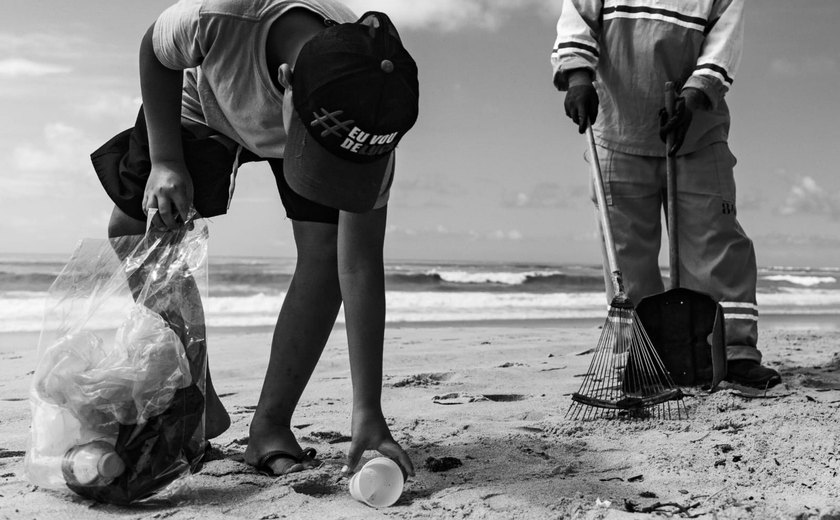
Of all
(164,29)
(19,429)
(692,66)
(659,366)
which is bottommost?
(19,429)

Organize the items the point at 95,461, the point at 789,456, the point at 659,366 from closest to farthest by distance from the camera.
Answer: the point at 95,461
the point at 789,456
the point at 659,366

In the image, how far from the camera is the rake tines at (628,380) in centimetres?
265

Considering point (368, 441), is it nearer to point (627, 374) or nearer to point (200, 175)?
point (200, 175)

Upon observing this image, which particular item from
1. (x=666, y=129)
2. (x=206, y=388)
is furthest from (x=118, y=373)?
(x=666, y=129)

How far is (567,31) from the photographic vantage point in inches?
130

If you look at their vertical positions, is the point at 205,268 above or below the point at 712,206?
below

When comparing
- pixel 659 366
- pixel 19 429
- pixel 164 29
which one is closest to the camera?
pixel 164 29

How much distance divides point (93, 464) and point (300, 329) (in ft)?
2.09

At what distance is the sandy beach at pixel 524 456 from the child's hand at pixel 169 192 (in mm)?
688

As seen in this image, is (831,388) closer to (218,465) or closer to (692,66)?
(692,66)

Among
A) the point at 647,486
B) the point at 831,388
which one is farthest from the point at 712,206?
the point at 647,486

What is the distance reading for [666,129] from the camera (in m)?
3.17

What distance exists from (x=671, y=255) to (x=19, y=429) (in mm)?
2637

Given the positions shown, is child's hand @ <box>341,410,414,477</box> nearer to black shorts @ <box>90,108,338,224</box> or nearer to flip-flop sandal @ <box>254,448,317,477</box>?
flip-flop sandal @ <box>254,448,317,477</box>
